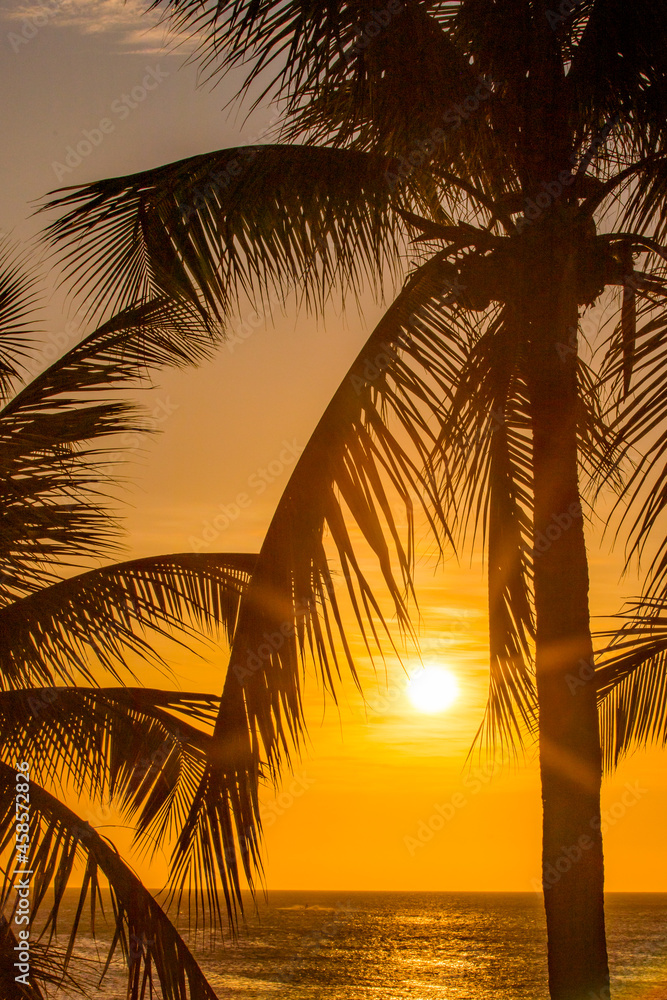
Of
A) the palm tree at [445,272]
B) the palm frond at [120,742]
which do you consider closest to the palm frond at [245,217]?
the palm tree at [445,272]

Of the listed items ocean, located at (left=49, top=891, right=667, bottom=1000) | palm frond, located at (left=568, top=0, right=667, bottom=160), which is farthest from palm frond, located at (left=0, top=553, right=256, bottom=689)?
ocean, located at (left=49, top=891, right=667, bottom=1000)

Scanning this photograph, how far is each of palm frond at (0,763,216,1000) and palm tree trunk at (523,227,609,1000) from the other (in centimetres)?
182

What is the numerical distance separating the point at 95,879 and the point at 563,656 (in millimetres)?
2477

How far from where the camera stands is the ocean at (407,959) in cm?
5575

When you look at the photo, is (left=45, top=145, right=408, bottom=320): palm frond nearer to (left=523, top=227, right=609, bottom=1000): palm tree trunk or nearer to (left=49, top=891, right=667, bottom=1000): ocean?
(left=523, top=227, right=609, bottom=1000): palm tree trunk

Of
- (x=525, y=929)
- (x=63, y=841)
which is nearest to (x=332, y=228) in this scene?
(x=63, y=841)

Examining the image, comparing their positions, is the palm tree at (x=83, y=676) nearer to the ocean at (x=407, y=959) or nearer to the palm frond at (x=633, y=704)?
the palm frond at (x=633, y=704)

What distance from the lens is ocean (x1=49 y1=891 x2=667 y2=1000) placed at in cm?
5575

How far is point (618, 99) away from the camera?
4246 millimetres

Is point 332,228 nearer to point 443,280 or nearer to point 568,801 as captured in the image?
point 443,280

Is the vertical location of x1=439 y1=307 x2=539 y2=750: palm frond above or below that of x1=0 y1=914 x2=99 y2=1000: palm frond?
above

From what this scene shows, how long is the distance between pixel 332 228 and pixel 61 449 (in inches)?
73.2

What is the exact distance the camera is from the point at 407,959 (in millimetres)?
72312

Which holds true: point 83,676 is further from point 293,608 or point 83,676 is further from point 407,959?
point 407,959
